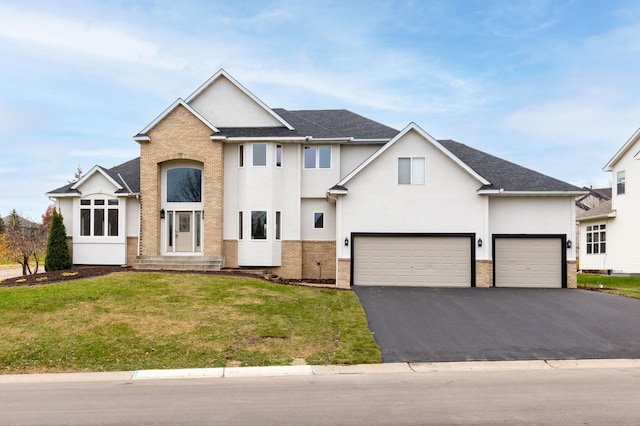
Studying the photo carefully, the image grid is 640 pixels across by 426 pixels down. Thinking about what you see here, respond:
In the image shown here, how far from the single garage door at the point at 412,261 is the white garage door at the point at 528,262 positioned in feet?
5.39

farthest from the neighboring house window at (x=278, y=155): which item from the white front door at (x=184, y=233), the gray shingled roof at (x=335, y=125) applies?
the white front door at (x=184, y=233)

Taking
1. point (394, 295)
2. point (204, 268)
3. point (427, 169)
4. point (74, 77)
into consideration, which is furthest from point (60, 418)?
point (74, 77)

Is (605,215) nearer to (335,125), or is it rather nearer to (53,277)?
(335,125)

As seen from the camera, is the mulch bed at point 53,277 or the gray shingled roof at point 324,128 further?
the gray shingled roof at point 324,128

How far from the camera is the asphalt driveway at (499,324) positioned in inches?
387

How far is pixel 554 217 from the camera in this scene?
18.8 m

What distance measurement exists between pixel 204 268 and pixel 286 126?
8.28 m

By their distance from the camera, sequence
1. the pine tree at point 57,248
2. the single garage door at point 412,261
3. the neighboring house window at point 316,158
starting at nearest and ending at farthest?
the single garage door at point 412,261 < the pine tree at point 57,248 < the neighboring house window at point 316,158

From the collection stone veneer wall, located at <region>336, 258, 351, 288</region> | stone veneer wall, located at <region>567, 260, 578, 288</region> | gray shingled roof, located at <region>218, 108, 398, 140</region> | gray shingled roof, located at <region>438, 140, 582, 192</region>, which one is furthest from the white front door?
stone veneer wall, located at <region>567, 260, 578, 288</region>

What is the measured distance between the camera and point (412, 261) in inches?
731

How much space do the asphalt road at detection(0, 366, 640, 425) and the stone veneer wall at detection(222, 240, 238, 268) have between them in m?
12.8

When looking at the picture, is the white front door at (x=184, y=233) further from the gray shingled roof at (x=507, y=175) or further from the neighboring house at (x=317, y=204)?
the gray shingled roof at (x=507, y=175)

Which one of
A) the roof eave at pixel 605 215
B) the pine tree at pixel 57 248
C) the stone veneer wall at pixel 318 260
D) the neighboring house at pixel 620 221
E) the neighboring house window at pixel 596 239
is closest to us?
the pine tree at pixel 57 248

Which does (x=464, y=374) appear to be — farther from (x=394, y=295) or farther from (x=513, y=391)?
(x=394, y=295)
